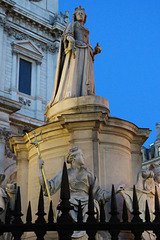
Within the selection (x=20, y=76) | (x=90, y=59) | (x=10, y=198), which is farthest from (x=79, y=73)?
(x=20, y=76)

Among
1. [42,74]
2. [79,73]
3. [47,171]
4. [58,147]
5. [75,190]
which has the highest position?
[42,74]

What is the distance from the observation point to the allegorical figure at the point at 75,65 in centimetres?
816

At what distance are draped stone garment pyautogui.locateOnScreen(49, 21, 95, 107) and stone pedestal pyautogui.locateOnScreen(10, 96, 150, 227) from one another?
48cm

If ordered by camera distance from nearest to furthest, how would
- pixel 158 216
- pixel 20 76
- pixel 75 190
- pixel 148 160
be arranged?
pixel 158 216 < pixel 75 190 < pixel 20 76 < pixel 148 160

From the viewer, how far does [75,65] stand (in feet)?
27.4

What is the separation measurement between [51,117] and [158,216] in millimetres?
5215

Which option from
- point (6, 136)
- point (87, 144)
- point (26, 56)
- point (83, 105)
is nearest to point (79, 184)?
point (87, 144)

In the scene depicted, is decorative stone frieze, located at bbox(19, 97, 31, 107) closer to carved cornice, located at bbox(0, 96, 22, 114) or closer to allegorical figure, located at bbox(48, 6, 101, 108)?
carved cornice, located at bbox(0, 96, 22, 114)

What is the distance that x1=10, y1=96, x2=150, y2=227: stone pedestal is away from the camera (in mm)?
6852

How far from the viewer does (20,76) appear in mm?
24312

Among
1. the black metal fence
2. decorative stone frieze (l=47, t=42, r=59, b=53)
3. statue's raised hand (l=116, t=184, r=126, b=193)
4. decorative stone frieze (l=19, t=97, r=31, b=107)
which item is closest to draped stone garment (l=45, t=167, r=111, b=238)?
statue's raised hand (l=116, t=184, r=126, b=193)

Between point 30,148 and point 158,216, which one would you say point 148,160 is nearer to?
point 30,148

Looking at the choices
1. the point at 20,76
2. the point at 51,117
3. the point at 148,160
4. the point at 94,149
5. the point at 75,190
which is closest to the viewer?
the point at 75,190

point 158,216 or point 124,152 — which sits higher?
point 124,152
